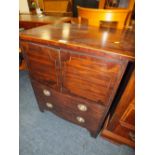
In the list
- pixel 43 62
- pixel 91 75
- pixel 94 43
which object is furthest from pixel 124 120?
pixel 43 62

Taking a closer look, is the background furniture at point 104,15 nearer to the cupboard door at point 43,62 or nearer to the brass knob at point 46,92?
the cupboard door at point 43,62

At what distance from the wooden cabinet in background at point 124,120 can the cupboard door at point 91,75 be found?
8 centimetres

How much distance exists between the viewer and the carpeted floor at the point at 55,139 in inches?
Answer: 42.2

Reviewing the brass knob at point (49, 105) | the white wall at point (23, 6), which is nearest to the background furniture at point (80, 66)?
the brass knob at point (49, 105)

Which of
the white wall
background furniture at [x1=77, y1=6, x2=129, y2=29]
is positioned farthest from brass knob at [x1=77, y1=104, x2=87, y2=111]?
the white wall

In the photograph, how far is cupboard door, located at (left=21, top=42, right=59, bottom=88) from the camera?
2.48 ft

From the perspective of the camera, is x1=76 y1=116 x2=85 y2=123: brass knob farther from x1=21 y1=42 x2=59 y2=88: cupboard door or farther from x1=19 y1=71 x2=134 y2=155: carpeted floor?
x1=21 y1=42 x2=59 y2=88: cupboard door

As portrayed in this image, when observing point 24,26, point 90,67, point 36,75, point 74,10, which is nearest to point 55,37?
point 90,67

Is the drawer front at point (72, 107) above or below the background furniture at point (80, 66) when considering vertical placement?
below

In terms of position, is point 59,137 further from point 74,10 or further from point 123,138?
point 74,10

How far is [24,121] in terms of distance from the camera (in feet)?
4.23

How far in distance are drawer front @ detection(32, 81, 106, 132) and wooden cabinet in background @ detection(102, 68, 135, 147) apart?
112 mm

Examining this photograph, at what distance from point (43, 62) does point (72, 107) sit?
43cm

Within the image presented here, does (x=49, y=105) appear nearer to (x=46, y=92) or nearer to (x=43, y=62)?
(x=46, y=92)
